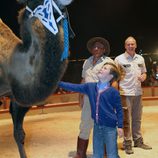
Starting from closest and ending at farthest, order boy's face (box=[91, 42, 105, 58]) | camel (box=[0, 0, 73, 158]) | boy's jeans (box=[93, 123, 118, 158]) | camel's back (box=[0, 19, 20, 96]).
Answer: camel (box=[0, 0, 73, 158]), camel's back (box=[0, 19, 20, 96]), boy's jeans (box=[93, 123, 118, 158]), boy's face (box=[91, 42, 105, 58])

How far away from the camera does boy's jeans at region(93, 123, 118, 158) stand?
4309 mm

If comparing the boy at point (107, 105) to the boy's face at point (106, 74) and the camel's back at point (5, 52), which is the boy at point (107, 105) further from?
the camel's back at point (5, 52)

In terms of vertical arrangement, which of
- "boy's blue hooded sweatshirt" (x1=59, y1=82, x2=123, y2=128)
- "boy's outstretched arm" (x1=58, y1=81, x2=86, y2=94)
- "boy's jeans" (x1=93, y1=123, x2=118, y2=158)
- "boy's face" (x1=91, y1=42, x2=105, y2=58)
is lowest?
"boy's jeans" (x1=93, y1=123, x2=118, y2=158)

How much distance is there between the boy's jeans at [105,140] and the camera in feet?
14.1

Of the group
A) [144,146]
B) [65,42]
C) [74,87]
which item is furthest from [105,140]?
[144,146]

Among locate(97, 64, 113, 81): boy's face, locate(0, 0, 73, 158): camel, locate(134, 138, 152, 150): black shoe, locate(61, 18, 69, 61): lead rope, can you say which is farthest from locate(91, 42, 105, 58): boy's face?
locate(61, 18, 69, 61): lead rope

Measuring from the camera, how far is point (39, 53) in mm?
2971

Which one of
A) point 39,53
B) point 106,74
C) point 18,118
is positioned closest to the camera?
point 39,53

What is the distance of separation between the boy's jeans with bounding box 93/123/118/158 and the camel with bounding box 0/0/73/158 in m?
1.36

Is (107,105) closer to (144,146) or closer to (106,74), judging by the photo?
(106,74)

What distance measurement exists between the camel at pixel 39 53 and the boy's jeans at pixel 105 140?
1.36 meters

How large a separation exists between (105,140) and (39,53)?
171 centimetres

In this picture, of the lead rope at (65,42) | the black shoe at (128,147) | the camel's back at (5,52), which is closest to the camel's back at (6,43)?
the camel's back at (5,52)

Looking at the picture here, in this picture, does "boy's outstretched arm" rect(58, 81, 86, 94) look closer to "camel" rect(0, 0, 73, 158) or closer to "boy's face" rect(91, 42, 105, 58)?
"camel" rect(0, 0, 73, 158)
